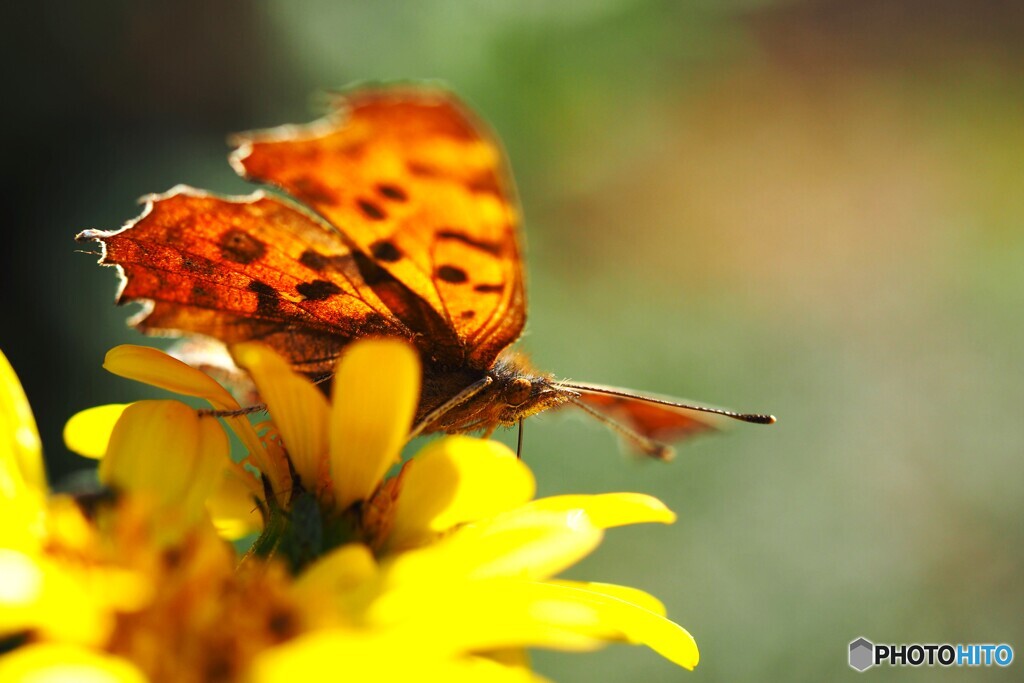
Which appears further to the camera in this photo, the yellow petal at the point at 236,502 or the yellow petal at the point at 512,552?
the yellow petal at the point at 236,502

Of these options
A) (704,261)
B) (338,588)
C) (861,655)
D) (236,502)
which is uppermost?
(338,588)

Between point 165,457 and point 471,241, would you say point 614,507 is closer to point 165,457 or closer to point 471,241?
point 471,241

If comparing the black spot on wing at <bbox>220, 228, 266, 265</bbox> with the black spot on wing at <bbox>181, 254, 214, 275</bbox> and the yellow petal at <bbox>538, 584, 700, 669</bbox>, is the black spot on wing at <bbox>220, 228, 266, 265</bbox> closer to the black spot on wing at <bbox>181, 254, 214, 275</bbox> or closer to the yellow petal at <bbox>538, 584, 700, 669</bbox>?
the black spot on wing at <bbox>181, 254, 214, 275</bbox>

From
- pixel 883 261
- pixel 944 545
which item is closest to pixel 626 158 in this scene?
pixel 883 261

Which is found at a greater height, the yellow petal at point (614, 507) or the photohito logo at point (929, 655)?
the yellow petal at point (614, 507)

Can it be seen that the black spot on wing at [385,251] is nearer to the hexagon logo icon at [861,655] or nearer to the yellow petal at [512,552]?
the yellow petal at [512,552]


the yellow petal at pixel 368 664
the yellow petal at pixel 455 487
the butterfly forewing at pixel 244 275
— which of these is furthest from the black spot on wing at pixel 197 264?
the yellow petal at pixel 368 664

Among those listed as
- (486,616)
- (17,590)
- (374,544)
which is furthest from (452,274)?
(17,590)

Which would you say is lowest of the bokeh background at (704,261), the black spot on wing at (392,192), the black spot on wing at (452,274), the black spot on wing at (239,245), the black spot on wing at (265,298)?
the bokeh background at (704,261)
